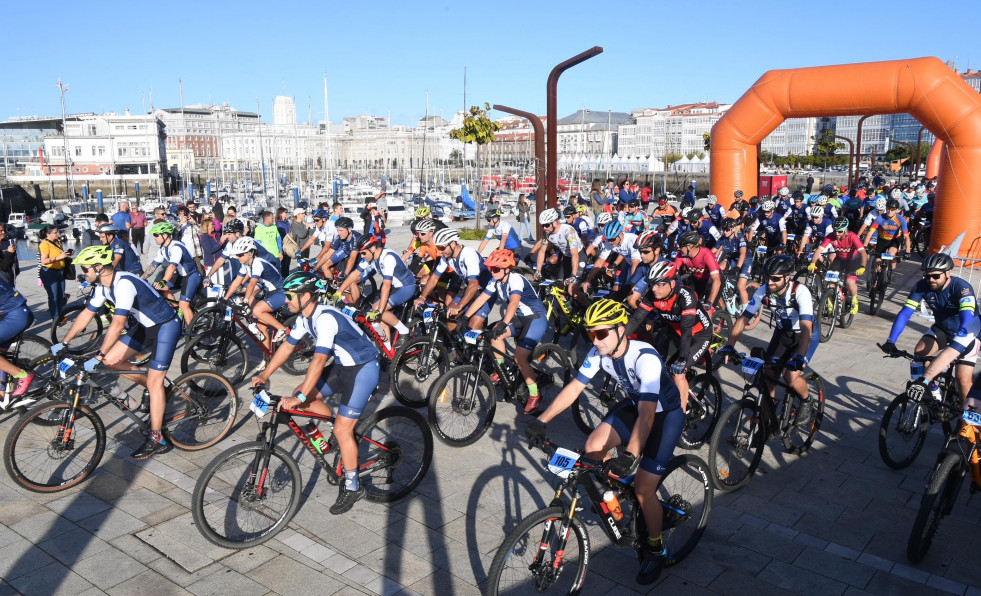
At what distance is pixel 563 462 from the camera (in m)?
4.30

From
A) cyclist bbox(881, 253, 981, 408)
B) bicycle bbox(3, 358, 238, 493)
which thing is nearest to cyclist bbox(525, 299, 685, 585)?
cyclist bbox(881, 253, 981, 408)

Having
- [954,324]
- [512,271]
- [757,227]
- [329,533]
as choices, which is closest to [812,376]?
[954,324]

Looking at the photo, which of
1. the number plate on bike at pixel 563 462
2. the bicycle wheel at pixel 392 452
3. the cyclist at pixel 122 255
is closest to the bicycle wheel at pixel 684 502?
the number plate on bike at pixel 563 462

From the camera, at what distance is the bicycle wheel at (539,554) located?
4148 millimetres

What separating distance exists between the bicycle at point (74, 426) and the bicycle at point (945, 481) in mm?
6224

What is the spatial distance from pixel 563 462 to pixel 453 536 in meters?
1.76

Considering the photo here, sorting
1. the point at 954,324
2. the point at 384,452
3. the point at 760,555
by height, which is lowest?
the point at 760,555

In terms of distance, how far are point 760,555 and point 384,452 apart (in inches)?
123

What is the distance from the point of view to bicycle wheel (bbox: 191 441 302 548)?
5.20 m

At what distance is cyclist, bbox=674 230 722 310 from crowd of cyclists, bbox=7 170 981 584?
1.1 inches

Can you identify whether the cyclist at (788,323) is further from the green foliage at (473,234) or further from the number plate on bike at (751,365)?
the green foliage at (473,234)

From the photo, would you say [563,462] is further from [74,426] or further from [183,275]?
[183,275]

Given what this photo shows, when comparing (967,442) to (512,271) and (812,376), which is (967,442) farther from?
(512,271)

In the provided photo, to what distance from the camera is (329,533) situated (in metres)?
5.66
